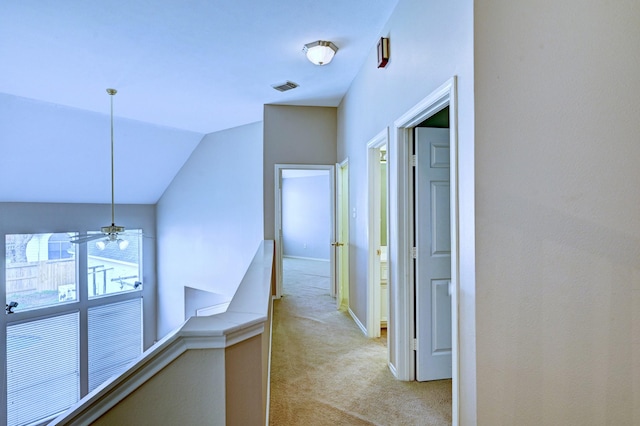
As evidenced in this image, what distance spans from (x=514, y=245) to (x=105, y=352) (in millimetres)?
7750

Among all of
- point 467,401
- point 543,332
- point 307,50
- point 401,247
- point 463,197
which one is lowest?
point 467,401

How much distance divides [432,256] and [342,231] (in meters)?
2.20

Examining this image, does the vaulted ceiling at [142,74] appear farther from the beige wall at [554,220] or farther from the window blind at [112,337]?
the window blind at [112,337]

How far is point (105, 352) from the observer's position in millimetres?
6555

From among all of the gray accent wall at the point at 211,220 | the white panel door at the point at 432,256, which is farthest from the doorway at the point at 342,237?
the white panel door at the point at 432,256

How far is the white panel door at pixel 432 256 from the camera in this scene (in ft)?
7.72

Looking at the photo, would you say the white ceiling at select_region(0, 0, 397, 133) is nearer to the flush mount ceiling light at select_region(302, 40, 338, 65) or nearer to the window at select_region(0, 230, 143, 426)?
the flush mount ceiling light at select_region(302, 40, 338, 65)

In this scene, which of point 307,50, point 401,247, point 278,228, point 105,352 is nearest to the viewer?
point 401,247

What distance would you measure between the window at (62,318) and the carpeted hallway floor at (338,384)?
16.0ft

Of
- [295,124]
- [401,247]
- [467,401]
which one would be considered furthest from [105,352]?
[467,401]

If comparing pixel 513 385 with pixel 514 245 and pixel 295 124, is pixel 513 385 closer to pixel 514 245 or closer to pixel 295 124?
pixel 514 245

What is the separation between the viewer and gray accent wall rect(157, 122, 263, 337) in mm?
5641

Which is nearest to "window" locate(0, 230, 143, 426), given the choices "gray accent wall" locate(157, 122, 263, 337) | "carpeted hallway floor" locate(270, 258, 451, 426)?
"gray accent wall" locate(157, 122, 263, 337)

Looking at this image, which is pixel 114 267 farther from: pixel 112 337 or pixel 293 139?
pixel 293 139
